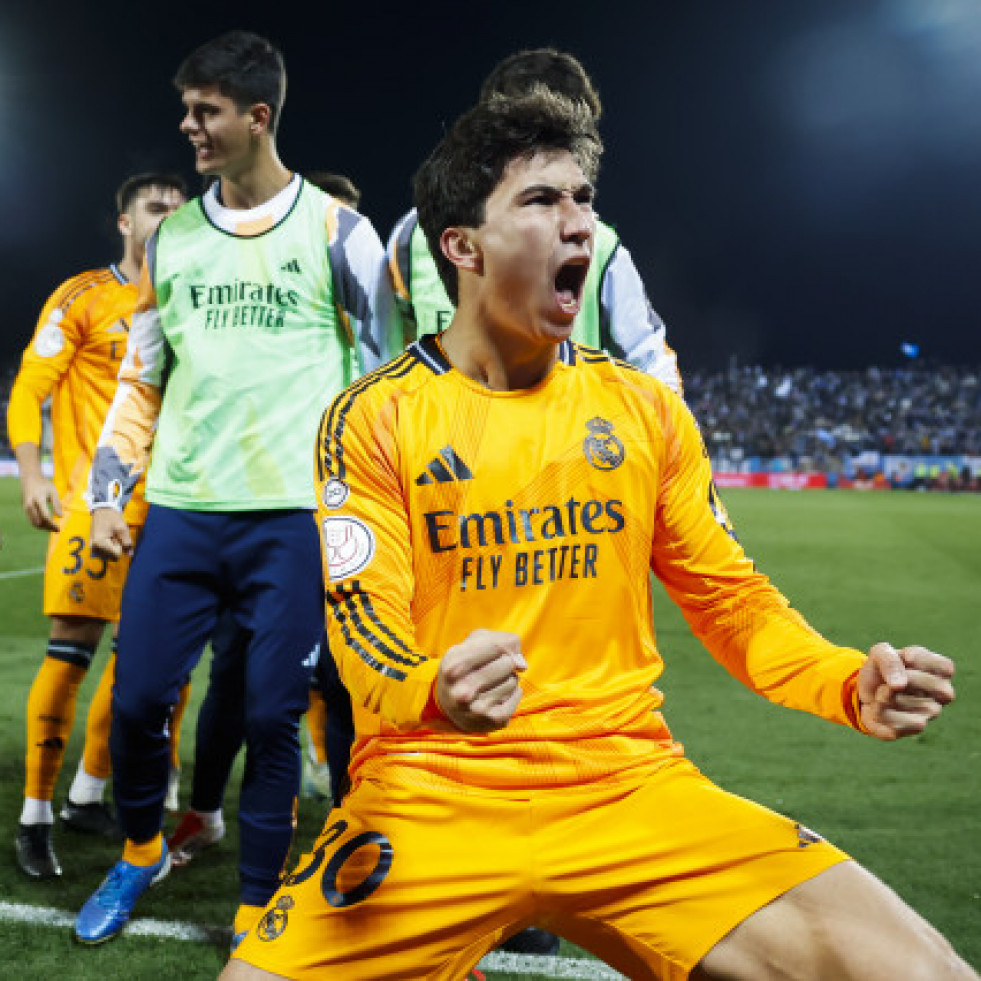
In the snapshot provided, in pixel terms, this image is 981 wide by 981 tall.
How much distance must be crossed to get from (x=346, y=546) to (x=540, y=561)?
0.34 metres

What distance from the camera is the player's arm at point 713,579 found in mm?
1970

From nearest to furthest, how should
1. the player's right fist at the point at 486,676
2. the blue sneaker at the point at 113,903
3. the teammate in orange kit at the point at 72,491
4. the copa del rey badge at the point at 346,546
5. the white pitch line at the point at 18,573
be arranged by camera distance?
the player's right fist at the point at 486,676
the copa del rey badge at the point at 346,546
the blue sneaker at the point at 113,903
the teammate in orange kit at the point at 72,491
the white pitch line at the point at 18,573

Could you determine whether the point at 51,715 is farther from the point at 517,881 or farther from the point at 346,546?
the point at 517,881

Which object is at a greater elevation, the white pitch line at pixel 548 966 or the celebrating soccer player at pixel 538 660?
the celebrating soccer player at pixel 538 660

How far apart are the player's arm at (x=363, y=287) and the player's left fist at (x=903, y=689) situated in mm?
1880

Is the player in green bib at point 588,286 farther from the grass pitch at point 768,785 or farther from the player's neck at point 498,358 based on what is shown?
the grass pitch at point 768,785

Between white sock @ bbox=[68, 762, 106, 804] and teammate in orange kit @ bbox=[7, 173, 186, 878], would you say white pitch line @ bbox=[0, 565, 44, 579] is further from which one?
white sock @ bbox=[68, 762, 106, 804]

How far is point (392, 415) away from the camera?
1990mm

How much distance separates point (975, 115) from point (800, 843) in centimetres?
7322

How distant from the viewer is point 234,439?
312cm

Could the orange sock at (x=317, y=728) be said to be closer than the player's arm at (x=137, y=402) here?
No

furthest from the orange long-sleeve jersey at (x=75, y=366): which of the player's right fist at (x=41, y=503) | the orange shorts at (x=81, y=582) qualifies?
the orange shorts at (x=81, y=582)

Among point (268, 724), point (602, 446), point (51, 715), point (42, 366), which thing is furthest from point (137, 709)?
point (42, 366)

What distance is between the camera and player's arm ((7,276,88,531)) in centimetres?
421
